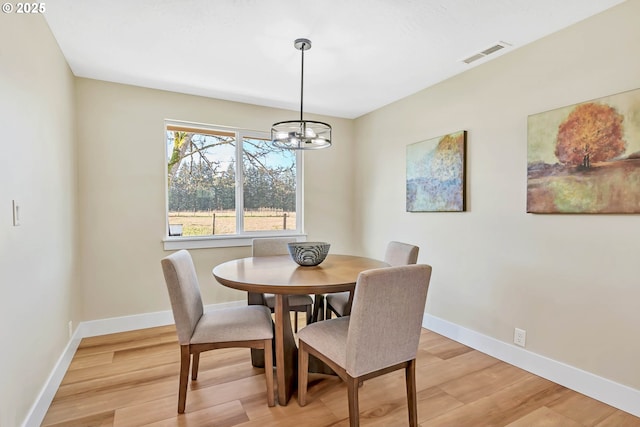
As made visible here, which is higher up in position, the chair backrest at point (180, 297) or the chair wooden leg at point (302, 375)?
the chair backrest at point (180, 297)

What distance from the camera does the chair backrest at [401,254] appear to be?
2.45 m

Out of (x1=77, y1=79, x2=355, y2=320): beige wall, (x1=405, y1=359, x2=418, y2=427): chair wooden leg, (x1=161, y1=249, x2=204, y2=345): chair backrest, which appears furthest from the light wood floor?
(x1=77, y1=79, x2=355, y2=320): beige wall

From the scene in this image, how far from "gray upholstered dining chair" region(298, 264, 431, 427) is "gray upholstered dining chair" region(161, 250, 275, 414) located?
1.28ft

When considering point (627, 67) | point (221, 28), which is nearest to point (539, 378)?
point (627, 67)

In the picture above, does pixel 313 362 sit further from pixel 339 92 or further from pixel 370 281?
pixel 339 92

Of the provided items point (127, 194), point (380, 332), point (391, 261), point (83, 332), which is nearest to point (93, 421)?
point (83, 332)

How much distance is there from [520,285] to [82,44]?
361 cm

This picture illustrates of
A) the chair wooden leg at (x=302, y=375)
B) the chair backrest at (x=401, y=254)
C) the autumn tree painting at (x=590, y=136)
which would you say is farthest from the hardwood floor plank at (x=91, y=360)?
the autumn tree painting at (x=590, y=136)

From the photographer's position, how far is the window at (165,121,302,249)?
11.1 ft

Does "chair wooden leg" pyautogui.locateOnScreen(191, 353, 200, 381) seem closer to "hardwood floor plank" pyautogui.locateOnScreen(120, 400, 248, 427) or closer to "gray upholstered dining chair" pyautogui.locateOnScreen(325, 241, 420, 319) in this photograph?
"hardwood floor plank" pyautogui.locateOnScreen(120, 400, 248, 427)

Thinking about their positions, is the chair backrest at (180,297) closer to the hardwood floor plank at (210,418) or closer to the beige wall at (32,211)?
the hardwood floor plank at (210,418)

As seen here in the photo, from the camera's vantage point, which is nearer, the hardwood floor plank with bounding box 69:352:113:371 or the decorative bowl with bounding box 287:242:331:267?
the decorative bowl with bounding box 287:242:331:267

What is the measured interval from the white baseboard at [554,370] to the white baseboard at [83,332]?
89.7 inches

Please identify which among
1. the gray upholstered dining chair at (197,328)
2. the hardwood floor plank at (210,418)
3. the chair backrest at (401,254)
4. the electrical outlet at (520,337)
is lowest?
the hardwood floor plank at (210,418)
